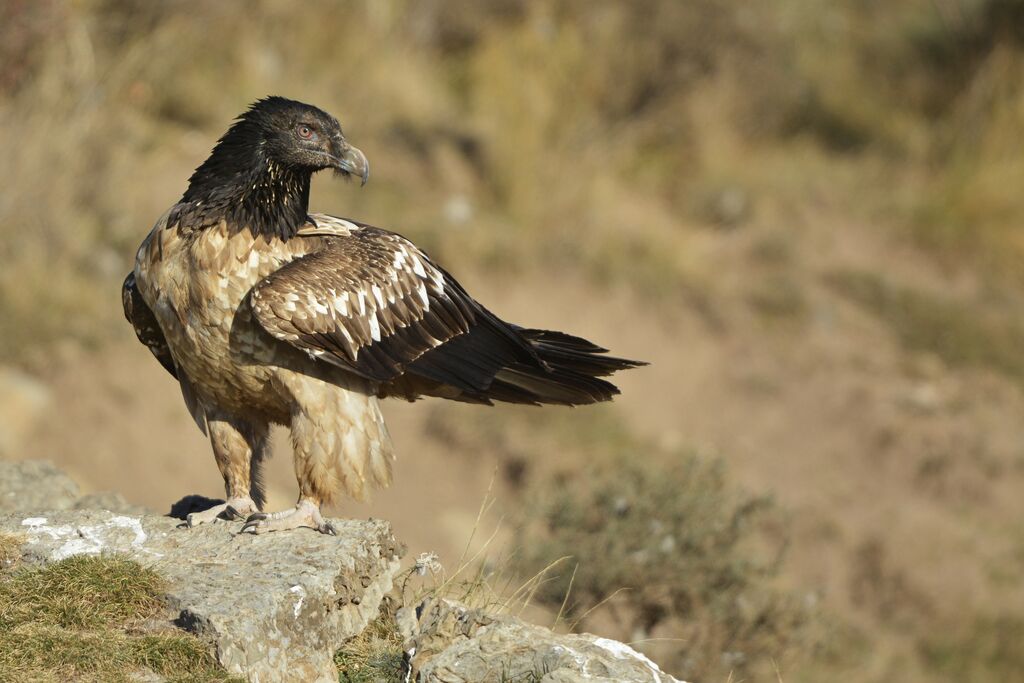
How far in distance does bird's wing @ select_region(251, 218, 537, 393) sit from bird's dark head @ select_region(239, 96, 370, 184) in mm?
368

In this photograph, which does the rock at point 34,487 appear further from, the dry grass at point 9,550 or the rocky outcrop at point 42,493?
the dry grass at point 9,550

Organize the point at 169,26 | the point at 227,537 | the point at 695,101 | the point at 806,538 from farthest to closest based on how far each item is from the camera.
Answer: the point at 695,101 → the point at 169,26 → the point at 806,538 → the point at 227,537

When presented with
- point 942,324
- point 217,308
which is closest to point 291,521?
point 217,308

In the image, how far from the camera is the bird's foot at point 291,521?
5.38 metres

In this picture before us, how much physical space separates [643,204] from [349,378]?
37.9 feet

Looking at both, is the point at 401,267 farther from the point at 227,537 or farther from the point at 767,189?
the point at 767,189

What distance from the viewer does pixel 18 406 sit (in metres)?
11.2

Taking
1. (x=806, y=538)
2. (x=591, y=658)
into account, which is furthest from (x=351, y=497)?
(x=806, y=538)

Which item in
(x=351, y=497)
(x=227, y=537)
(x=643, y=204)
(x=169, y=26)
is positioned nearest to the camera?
(x=227, y=537)

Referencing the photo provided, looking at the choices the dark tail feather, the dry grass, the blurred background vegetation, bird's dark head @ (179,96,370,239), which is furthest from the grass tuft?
the dry grass

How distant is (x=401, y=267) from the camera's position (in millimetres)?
6223

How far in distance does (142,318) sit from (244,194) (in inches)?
31.9

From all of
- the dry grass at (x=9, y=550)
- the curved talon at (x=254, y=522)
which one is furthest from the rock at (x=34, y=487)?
the curved talon at (x=254, y=522)

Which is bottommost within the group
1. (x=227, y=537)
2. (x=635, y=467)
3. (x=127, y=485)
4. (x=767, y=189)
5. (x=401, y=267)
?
(x=127, y=485)
